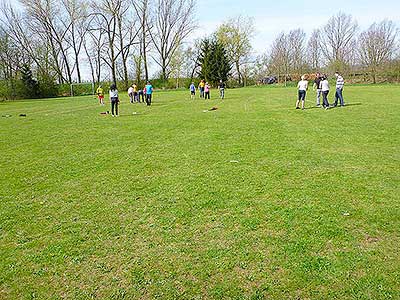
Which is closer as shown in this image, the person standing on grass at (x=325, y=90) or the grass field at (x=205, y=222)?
the grass field at (x=205, y=222)

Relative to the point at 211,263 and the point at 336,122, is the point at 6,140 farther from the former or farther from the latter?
the point at 336,122

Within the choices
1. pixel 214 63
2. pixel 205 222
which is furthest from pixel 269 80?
pixel 205 222

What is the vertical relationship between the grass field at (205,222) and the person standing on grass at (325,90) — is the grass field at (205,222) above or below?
below

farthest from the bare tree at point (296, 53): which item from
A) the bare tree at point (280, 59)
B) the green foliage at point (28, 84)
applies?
the green foliage at point (28, 84)

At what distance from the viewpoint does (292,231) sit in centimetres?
410

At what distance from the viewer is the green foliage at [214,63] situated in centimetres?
5184

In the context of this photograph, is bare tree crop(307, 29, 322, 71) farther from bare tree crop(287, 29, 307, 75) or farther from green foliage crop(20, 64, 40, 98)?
green foliage crop(20, 64, 40, 98)

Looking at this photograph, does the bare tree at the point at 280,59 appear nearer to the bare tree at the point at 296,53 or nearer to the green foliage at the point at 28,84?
the bare tree at the point at 296,53

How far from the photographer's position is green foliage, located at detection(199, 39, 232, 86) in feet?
170

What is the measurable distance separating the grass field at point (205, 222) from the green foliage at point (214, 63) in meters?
44.4

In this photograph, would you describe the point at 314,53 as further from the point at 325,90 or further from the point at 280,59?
the point at 325,90

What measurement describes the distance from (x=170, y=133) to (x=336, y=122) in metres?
6.34

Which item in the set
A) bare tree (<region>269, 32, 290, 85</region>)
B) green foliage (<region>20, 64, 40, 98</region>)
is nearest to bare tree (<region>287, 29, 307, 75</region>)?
bare tree (<region>269, 32, 290, 85</region>)

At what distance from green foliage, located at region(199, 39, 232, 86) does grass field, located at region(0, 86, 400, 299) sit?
146ft
